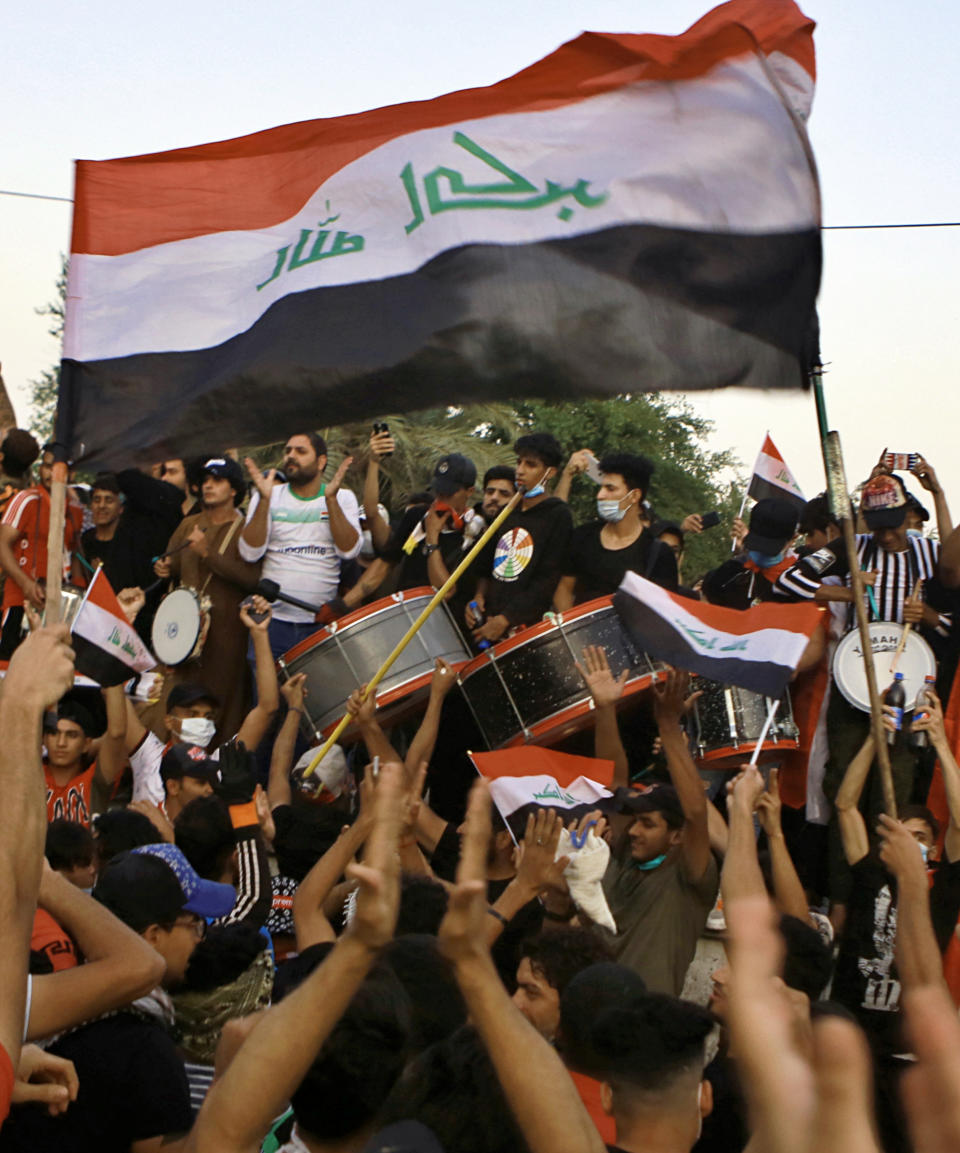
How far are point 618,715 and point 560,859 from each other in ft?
8.57

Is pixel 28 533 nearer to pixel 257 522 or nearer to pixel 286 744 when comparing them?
pixel 257 522

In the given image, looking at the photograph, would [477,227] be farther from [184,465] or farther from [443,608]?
[184,465]

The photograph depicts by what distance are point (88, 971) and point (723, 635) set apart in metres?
3.28

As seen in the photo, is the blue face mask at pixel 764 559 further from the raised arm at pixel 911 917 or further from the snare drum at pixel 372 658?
the raised arm at pixel 911 917

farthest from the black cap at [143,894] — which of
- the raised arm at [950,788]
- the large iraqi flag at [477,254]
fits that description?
the raised arm at [950,788]

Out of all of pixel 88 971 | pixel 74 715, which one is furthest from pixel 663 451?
pixel 88 971

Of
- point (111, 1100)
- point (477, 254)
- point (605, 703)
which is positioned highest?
point (477, 254)

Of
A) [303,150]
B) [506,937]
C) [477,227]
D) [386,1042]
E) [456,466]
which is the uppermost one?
[303,150]

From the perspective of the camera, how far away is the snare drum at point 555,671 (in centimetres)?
734

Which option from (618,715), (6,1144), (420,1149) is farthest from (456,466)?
(420,1149)

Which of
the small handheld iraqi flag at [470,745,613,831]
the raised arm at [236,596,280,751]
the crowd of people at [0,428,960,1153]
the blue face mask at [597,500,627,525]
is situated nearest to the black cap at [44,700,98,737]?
the crowd of people at [0,428,960,1153]

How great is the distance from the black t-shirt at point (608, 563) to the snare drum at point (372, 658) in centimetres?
83

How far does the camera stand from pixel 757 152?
4789 millimetres

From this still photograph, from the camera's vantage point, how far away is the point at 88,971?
3172 millimetres
